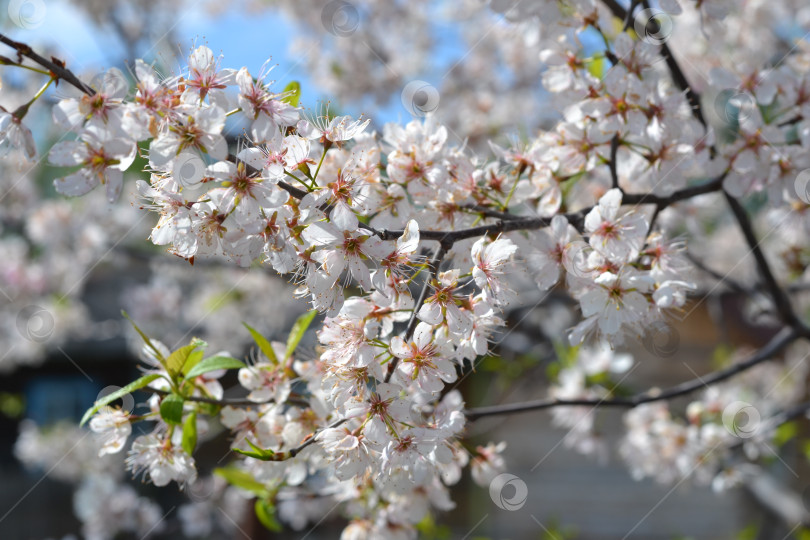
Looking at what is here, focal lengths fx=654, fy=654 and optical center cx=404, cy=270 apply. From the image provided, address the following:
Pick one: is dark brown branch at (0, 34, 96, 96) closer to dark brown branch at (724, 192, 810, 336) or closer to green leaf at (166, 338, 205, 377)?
green leaf at (166, 338, 205, 377)

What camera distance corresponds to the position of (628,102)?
3.60 feet

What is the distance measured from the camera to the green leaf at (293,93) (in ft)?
2.91

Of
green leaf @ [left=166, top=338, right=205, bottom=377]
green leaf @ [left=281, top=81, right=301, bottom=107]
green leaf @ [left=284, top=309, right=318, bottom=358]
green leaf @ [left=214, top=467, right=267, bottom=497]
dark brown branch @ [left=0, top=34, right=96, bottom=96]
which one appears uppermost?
dark brown branch @ [left=0, top=34, right=96, bottom=96]

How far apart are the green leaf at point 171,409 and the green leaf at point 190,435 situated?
0.06m

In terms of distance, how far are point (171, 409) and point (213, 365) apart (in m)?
0.09

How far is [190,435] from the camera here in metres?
1.04

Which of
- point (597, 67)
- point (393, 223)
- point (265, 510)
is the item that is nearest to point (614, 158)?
point (597, 67)

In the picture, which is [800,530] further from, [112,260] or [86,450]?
[112,260]

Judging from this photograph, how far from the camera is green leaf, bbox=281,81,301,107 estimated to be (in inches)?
35.0

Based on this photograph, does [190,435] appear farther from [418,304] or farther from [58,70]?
[58,70]

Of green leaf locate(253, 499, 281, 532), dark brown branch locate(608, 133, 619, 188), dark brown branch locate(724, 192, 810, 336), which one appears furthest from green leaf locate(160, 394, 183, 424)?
dark brown branch locate(724, 192, 810, 336)

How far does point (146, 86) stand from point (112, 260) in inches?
136

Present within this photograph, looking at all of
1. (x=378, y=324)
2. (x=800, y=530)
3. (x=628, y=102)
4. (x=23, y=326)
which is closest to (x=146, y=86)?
(x=378, y=324)

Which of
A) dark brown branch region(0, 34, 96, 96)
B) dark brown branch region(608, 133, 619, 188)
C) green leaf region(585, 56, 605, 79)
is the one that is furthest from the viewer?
green leaf region(585, 56, 605, 79)
